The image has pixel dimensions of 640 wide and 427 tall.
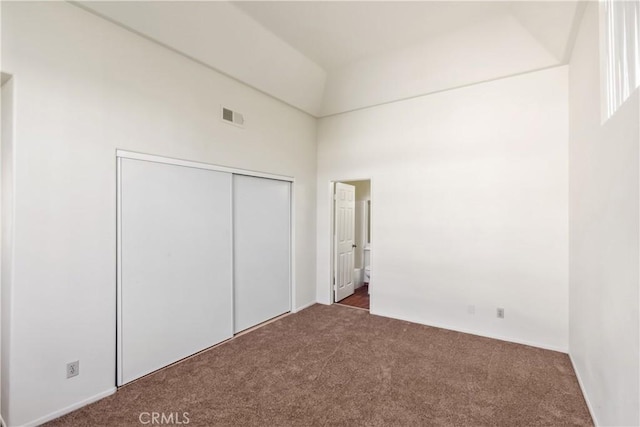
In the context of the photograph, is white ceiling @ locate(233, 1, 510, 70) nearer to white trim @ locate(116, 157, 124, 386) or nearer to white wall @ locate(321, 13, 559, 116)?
white wall @ locate(321, 13, 559, 116)

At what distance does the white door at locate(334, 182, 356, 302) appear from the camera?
15.3 feet

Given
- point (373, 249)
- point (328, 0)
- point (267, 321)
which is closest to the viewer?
point (328, 0)

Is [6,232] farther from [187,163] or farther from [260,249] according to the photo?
[260,249]

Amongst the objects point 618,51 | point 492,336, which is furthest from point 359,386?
point 618,51

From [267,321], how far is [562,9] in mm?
4347

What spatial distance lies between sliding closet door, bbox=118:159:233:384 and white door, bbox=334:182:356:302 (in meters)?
1.88

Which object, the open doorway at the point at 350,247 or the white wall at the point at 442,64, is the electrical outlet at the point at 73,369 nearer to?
the open doorway at the point at 350,247

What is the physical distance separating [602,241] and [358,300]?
3456mm

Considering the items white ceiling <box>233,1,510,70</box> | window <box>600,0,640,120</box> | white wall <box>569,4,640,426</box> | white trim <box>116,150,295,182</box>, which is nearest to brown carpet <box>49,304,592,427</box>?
white wall <box>569,4,640,426</box>

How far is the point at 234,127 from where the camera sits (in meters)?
3.34

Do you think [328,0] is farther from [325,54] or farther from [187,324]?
[187,324]

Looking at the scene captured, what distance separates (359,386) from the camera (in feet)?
7.80

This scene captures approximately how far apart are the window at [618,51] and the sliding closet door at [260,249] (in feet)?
10.6

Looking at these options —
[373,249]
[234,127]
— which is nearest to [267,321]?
[373,249]
